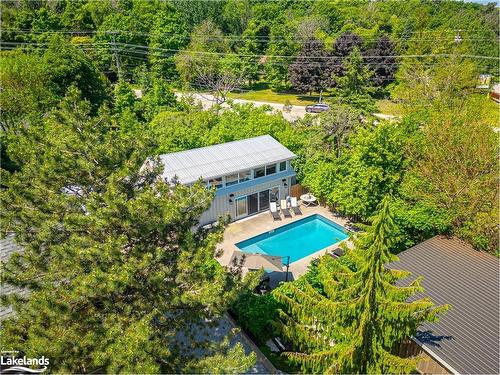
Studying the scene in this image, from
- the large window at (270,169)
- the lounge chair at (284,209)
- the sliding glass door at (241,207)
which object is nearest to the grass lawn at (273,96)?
the large window at (270,169)

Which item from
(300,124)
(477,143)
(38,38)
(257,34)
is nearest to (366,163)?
(477,143)

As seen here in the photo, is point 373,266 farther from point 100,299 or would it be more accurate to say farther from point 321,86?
point 321,86

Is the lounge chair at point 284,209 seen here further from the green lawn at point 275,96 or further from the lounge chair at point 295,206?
the green lawn at point 275,96

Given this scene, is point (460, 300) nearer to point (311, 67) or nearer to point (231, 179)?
point (231, 179)

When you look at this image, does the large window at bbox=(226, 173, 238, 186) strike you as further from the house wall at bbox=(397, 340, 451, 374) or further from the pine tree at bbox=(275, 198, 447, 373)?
the house wall at bbox=(397, 340, 451, 374)

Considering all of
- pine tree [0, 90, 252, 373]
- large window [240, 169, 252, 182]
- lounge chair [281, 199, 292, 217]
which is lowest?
lounge chair [281, 199, 292, 217]

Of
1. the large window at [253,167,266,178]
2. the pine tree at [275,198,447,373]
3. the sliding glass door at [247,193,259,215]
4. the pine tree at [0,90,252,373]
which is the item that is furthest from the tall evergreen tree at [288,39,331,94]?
the pine tree at [275,198,447,373]
